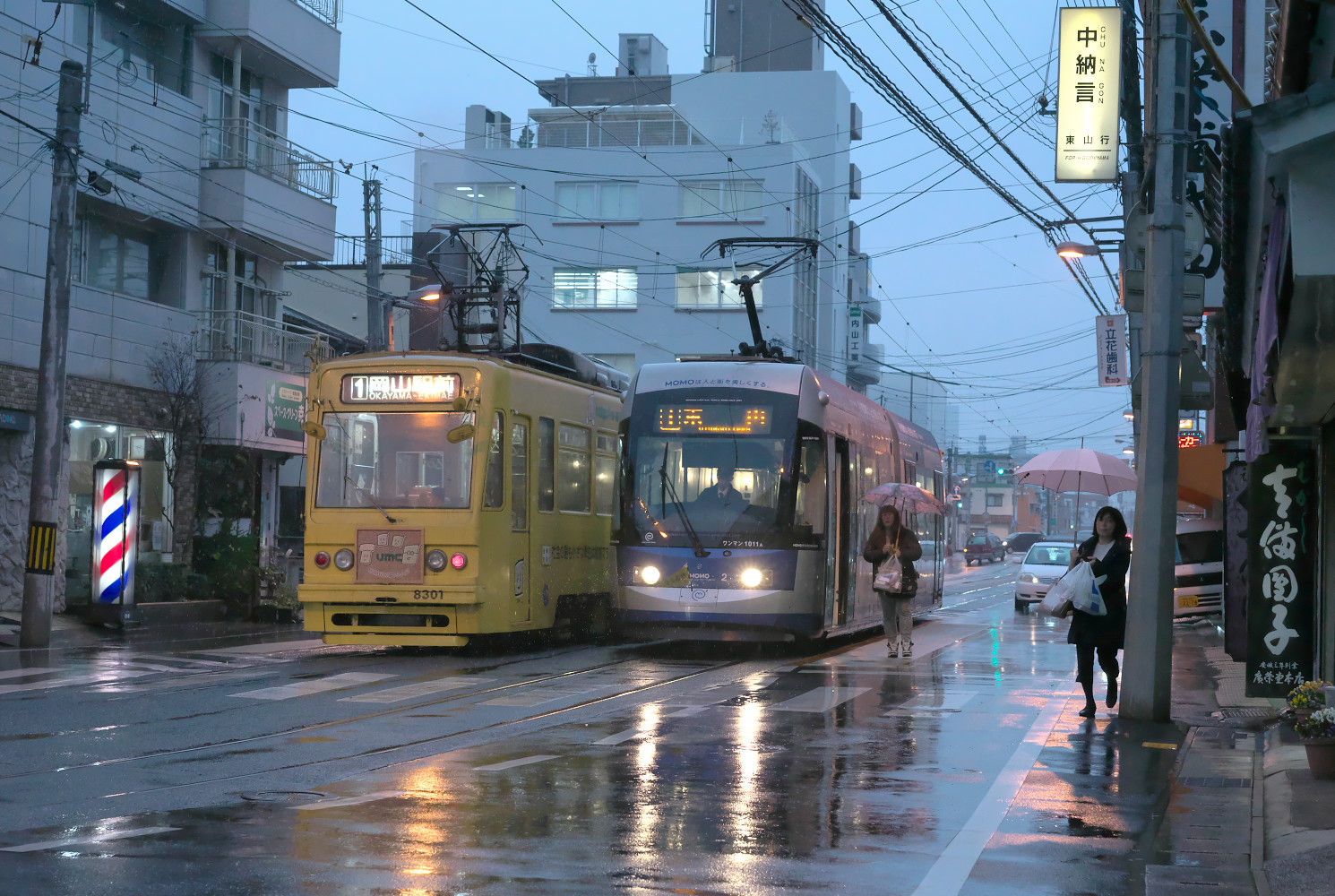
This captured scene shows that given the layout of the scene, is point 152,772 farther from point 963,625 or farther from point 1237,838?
point 963,625

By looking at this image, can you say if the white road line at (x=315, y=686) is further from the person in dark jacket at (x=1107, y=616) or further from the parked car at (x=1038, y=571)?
the parked car at (x=1038, y=571)

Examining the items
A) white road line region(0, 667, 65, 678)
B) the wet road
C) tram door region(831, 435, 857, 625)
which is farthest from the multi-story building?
tram door region(831, 435, 857, 625)

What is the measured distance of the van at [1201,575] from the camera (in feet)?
88.8

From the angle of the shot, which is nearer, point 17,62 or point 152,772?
point 152,772

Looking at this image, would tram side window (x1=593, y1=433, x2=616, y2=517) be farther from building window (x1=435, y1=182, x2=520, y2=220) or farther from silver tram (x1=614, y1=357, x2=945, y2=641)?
building window (x1=435, y1=182, x2=520, y2=220)

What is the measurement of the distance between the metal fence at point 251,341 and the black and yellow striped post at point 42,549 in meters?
7.95

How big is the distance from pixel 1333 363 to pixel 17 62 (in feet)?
65.2

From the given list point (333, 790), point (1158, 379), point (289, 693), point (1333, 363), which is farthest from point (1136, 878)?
point (289, 693)

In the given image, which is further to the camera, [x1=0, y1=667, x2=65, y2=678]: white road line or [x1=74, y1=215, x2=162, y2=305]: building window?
[x1=74, y1=215, x2=162, y2=305]: building window

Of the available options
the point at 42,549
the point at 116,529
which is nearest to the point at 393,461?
the point at 42,549

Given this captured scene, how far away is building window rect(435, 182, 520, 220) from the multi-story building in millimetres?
33977

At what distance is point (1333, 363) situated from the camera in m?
8.85

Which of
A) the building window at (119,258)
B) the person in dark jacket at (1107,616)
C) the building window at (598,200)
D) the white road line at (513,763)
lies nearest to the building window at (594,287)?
the building window at (598,200)

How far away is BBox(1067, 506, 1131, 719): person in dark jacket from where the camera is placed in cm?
1316
